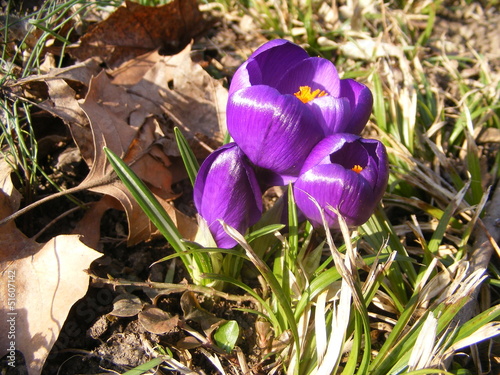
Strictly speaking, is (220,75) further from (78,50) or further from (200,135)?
(78,50)

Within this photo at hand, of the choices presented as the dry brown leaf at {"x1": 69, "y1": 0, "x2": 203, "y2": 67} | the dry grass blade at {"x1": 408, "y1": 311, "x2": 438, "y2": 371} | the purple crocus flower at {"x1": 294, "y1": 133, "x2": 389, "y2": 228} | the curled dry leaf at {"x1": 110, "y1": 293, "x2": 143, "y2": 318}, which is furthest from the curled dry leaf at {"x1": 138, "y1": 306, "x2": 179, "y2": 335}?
the dry brown leaf at {"x1": 69, "y1": 0, "x2": 203, "y2": 67}

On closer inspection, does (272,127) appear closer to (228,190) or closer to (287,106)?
(287,106)

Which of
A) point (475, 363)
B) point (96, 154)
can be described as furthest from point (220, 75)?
point (475, 363)

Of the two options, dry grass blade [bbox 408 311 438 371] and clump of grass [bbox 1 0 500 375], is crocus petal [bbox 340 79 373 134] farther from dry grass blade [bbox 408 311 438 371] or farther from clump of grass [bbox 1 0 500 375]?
dry grass blade [bbox 408 311 438 371]

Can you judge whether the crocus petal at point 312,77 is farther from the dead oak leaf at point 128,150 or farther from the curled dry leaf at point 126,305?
the curled dry leaf at point 126,305

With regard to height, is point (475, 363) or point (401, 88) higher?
point (401, 88)

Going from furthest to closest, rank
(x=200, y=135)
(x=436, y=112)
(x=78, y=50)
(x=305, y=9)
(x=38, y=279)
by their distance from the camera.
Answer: (x=305, y=9) → (x=436, y=112) → (x=78, y=50) → (x=200, y=135) → (x=38, y=279)
